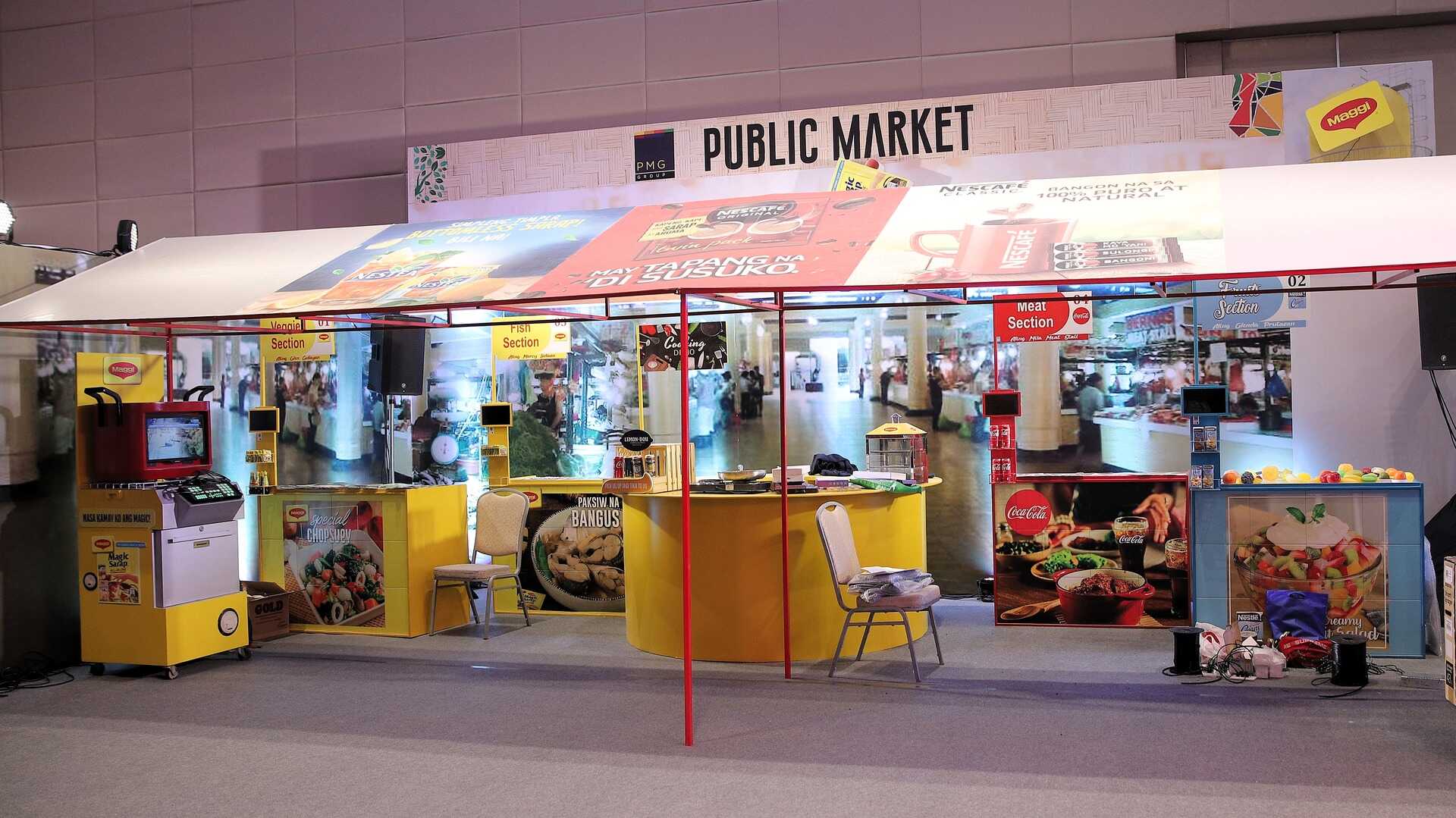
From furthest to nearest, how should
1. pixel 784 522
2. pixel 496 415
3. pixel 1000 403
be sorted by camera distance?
pixel 496 415, pixel 1000 403, pixel 784 522

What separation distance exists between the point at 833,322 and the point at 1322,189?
3.97 metres

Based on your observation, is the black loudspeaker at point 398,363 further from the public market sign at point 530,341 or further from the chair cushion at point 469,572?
the chair cushion at point 469,572

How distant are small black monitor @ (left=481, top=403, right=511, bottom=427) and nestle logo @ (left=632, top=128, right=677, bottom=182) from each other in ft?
6.39

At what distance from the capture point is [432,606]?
23.0 feet

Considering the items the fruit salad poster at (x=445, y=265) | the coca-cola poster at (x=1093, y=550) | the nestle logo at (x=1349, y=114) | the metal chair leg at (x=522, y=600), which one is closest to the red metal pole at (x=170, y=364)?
the fruit salad poster at (x=445, y=265)

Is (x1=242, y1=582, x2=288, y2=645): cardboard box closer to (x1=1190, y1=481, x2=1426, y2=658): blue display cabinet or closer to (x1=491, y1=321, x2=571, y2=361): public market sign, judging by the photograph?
(x1=491, y1=321, x2=571, y2=361): public market sign

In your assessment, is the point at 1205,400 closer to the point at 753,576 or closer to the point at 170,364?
the point at 753,576

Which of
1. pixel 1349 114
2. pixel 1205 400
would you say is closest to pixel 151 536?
pixel 1205 400

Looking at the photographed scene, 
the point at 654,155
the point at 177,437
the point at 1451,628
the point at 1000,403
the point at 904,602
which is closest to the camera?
the point at 1451,628

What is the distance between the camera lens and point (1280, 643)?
18.9 ft

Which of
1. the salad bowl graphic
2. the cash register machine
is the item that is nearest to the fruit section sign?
the salad bowl graphic

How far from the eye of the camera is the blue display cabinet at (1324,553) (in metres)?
5.92

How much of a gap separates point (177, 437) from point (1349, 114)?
7.33 metres

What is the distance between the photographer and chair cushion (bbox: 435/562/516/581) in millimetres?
6820
